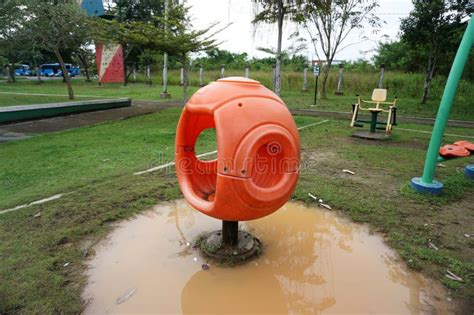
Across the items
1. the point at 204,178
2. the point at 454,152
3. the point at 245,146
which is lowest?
the point at 204,178

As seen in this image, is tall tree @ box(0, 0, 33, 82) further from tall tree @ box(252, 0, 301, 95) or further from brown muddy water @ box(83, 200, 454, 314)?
brown muddy water @ box(83, 200, 454, 314)

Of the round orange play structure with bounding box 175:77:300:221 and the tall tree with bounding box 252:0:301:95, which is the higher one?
the tall tree with bounding box 252:0:301:95

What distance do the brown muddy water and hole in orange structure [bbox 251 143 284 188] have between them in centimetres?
75

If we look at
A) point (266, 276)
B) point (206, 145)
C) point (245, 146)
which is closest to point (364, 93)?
point (206, 145)

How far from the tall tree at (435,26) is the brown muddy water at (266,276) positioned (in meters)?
13.4

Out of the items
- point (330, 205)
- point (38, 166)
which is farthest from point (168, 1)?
point (330, 205)

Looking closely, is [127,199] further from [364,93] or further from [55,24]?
[364,93]

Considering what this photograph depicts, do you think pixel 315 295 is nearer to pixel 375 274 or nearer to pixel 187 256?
pixel 375 274

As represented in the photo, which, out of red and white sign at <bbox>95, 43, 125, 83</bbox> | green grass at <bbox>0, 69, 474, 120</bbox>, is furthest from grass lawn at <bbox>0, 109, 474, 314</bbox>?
red and white sign at <bbox>95, 43, 125, 83</bbox>

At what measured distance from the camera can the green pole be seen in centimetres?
462

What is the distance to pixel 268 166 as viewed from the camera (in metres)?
3.59

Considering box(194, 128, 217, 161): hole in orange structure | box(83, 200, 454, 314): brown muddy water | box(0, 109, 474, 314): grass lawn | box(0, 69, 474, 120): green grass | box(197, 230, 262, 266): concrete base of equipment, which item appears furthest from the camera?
box(0, 69, 474, 120): green grass

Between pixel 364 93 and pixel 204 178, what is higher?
pixel 364 93

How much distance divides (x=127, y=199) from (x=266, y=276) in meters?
2.42
